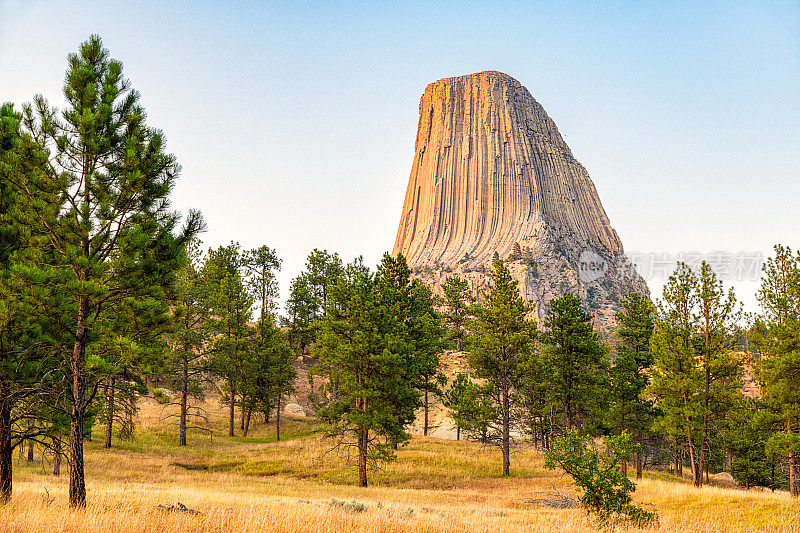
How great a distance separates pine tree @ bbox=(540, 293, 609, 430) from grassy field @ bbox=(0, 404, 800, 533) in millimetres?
5086

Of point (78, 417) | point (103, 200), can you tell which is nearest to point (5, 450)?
point (78, 417)

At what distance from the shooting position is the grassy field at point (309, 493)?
938cm

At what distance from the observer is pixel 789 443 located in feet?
67.6

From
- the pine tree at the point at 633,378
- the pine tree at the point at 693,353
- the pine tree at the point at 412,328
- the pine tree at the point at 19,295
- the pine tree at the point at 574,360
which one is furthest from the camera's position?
the pine tree at the point at 412,328

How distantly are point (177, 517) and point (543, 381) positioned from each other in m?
25.8

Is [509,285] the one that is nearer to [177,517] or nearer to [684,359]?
[684,359]

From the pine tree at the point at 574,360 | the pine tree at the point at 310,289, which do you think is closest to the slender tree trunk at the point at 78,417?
the pine tree at the point at 574,360

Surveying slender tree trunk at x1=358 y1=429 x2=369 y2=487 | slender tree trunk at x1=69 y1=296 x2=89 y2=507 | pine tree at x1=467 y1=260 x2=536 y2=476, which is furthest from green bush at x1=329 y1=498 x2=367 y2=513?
pine tree at x1=467 y1=260 x2=536 y2=476

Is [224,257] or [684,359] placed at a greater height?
[224,257]

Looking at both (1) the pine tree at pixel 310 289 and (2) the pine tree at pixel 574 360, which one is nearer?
(2) the pine tree at pixel 574 360

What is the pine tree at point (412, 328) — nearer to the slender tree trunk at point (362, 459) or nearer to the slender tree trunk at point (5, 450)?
the slender tree trunk at point (362, 459)

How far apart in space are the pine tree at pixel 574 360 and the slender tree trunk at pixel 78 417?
2560 cm

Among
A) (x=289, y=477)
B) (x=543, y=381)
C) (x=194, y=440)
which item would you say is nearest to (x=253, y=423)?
(x=194, y=440)

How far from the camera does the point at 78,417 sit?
11422 mm
